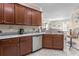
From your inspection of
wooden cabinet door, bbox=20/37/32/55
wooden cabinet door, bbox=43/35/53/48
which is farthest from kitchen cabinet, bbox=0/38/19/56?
wooden cabinet door, bbox=43/35/53/48

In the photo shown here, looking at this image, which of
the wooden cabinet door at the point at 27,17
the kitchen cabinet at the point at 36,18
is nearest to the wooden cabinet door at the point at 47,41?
the kitchen cabinet at the point at 36,18

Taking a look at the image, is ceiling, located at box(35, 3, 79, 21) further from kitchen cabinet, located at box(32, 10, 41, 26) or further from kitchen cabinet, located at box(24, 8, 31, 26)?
kitchen cabinet, located at box(24, 8, 31, 26)

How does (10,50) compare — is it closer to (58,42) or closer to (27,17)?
(27,17)

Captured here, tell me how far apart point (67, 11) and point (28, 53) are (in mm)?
2918

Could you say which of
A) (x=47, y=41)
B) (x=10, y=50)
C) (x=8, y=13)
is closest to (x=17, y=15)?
(x=8, y=13)

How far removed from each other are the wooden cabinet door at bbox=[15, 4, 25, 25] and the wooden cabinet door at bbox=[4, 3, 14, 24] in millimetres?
224

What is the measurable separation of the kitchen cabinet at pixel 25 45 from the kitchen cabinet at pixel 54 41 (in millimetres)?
1262

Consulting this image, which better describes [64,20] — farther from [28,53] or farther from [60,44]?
[28,53]

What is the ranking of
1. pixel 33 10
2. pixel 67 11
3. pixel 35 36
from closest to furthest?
pixel 35 36, pixel 33 10, pixel 67 11

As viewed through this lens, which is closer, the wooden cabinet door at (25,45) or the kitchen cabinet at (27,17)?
the wooden cabinet door at (25,45)

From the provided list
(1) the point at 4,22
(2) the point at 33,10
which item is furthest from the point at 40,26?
(1) the point at 4,22

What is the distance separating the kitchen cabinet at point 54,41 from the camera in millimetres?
5672

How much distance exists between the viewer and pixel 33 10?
5.55 meters

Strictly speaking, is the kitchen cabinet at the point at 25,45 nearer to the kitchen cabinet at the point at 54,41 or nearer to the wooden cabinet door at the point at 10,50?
the wooden cabinet door at the point at 10,50
